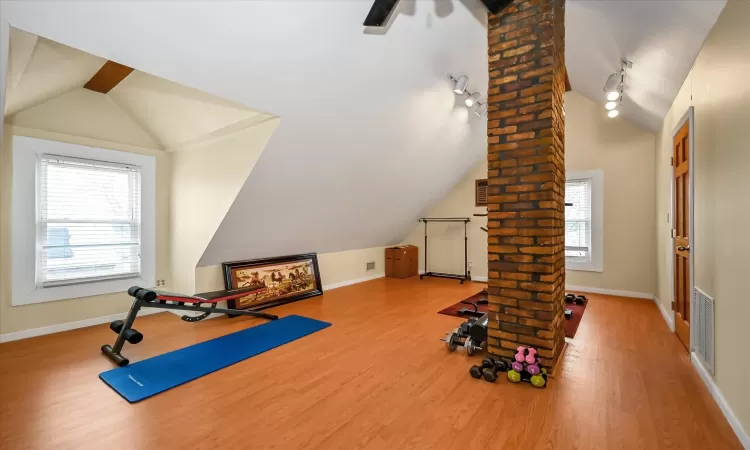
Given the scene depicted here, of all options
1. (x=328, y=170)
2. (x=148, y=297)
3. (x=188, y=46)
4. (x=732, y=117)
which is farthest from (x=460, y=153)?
(x=148, y=297)

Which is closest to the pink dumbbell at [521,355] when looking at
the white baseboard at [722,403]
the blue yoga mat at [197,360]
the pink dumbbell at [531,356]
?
the pink dumbbell at [531,356]

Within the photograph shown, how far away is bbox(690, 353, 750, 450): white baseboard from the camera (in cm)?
192

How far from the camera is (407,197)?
21.2ft

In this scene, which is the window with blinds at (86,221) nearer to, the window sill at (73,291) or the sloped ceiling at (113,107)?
the window sill at (73,291)

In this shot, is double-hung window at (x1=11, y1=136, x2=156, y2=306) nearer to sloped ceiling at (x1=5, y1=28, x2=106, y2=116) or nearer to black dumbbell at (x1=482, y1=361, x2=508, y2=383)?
sloped ceiling at (x1=5, y1=28, x2=106, y2=116)

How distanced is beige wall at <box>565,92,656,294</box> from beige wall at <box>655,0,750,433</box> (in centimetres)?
285

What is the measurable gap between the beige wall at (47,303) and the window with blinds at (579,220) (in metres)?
6.65

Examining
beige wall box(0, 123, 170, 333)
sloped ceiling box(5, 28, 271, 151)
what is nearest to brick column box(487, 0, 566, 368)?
sloped ceiling box(5, 28, 271, 151)

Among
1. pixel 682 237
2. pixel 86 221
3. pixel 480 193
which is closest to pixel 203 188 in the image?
pixel 86 221

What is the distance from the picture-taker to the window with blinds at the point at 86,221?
151 inches

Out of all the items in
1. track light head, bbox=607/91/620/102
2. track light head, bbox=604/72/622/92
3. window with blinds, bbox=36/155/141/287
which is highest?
track light head, bbox=604/72/622/92

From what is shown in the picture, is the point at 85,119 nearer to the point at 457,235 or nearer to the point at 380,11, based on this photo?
the point at 380,11

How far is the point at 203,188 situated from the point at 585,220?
6.12 m

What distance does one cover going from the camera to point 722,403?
2236 millimetres
